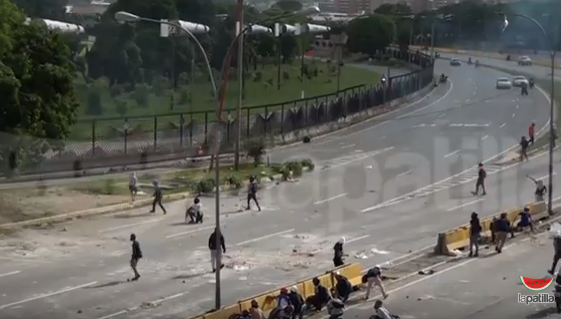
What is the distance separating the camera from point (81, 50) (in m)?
60.9

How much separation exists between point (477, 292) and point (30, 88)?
1814cm

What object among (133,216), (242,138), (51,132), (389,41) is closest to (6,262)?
(133,216)

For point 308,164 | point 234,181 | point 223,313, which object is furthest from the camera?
point 308,164

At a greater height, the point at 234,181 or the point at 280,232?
the point at 234,181

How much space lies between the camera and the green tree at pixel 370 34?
87250 mm

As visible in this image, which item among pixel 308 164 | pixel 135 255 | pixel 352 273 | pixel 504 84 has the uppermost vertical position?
pixel 135 255

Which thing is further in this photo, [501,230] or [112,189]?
[112,189]

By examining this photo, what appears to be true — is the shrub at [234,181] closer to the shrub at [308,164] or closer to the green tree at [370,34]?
the shrub at [308,164]

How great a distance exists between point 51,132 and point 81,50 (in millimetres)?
25553

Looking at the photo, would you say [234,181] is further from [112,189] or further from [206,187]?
[112,189]

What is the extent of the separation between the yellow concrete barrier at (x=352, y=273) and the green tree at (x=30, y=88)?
15.2 m

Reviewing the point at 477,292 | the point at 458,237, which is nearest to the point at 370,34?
the point at 458,237

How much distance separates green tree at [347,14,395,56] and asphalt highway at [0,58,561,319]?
121 feet

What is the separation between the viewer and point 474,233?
26031 millimetres
